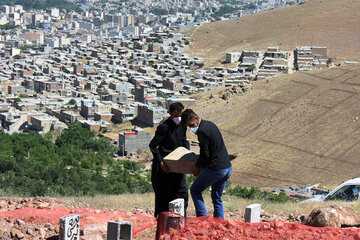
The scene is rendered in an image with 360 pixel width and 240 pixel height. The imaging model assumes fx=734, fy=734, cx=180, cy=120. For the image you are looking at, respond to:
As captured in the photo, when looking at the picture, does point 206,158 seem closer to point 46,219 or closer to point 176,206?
point 176,206

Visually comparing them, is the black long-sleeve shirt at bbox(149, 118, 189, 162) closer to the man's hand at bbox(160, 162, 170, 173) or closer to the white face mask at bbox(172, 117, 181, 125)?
the white face mask at bbox(172, 117, 181, 125)

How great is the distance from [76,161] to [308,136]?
836 cm

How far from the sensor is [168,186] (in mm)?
6324

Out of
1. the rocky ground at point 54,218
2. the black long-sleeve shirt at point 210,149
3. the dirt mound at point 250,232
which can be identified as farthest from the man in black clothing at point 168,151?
the dirt mound at point 250,232

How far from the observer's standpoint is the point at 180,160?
5.95m

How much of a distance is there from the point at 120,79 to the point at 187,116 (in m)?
45.7

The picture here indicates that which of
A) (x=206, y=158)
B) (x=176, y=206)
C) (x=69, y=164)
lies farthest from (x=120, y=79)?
(x=176, y=206)

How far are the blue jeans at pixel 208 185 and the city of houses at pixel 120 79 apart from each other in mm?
23331

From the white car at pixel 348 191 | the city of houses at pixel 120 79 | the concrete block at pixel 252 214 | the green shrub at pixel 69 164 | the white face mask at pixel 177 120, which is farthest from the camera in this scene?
the city of houses at pixel 120 79

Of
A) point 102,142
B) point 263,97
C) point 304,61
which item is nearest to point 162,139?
point 102,142

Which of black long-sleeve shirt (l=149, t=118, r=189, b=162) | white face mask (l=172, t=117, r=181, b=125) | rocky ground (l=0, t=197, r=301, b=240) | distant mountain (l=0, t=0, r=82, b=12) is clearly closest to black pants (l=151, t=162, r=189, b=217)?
black long-sleeve shirt (l=149, t=118, r=189, b=162)

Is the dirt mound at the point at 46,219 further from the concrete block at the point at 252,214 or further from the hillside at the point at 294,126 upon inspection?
the hillside at the point at 294,126

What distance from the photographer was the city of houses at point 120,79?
3591 centimetres

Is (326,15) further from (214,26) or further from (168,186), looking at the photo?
(168,186)
